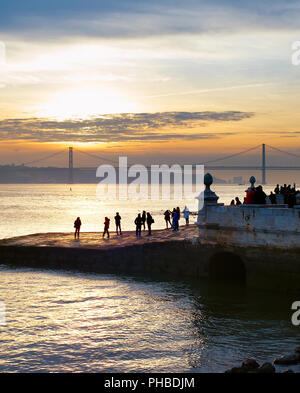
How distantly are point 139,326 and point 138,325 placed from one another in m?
0.10

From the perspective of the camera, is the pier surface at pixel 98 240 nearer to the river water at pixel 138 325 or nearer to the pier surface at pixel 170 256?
the pier surface at pixel 170 256

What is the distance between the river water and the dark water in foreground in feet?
0.08

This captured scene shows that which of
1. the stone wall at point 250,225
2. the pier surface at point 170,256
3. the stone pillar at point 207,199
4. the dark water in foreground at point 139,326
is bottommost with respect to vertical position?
the dark water in foreground at point 139,326

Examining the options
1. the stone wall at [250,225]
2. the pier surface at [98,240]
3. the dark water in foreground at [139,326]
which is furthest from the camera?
the pier surface at [98,240]

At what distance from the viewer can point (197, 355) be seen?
12.1 m

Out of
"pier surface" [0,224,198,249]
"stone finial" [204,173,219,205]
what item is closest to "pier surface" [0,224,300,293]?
"pier surface" [0,224,198,249]

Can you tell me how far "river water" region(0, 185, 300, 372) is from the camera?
1168 centimetres

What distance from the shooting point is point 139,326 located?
14180mm

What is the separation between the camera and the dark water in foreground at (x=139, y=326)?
11672 millimetres

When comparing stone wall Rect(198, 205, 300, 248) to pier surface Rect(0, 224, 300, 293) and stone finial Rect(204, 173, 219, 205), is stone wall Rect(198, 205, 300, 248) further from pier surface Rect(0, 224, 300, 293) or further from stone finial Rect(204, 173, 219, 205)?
stone finial Rect(204, 173, 219, 205)

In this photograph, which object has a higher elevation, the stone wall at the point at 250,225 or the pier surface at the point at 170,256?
the stone wall at the point at 250,225

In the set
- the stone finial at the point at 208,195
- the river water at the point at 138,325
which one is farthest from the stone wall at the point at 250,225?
the river water at the point at 138,325

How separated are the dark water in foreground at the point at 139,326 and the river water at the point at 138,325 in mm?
24

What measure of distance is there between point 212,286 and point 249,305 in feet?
9.01
